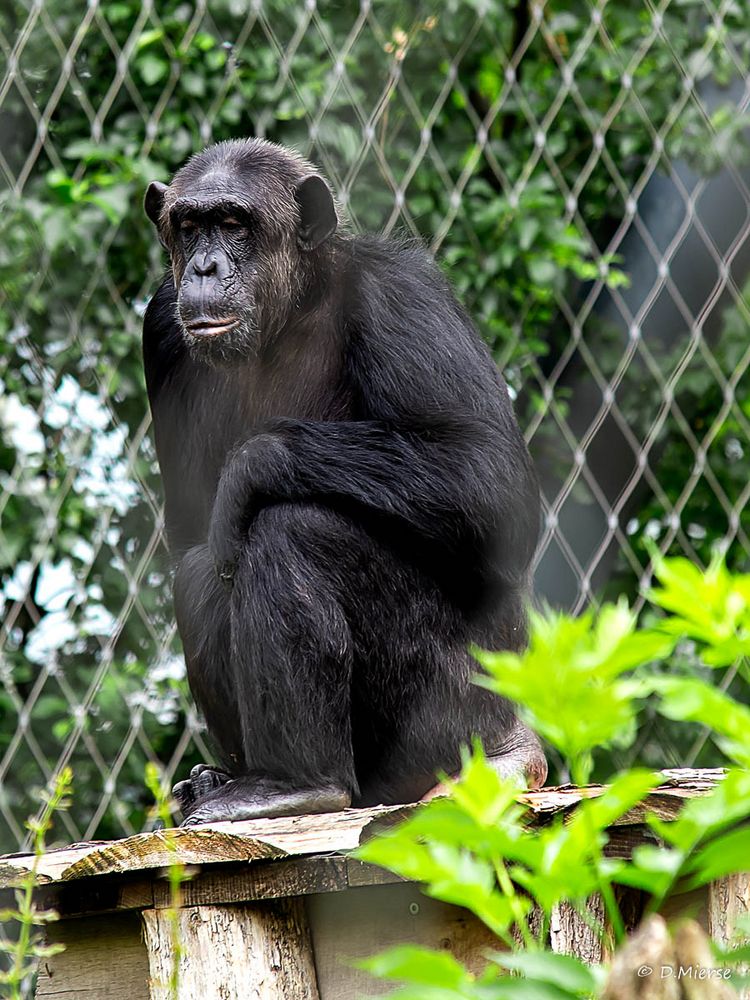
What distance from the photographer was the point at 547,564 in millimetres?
2924

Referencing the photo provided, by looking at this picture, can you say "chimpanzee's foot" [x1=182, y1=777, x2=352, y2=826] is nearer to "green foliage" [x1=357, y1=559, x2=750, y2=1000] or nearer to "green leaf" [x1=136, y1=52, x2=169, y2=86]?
"green foliage" [x1=357, y1=559, x2=750, y2=1000]

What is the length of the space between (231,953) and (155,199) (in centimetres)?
117

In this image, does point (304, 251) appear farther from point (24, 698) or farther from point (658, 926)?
point (658, 926)

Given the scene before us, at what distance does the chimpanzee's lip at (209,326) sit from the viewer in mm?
1828

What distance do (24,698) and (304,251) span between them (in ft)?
4.41

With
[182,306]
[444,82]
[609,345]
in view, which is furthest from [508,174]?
[182,306]

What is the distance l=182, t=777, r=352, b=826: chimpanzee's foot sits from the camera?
1.61m

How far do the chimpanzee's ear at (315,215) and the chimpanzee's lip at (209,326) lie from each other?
201mm

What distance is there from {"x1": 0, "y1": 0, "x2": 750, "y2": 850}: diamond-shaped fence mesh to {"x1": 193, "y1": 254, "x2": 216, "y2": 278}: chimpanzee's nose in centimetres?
83

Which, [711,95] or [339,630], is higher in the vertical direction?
[711,95]


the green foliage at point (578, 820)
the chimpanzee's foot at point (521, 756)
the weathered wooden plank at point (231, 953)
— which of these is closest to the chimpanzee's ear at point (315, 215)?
the chimpanzee's foot at point (521, 756)

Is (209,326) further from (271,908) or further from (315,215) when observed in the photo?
(271,908)

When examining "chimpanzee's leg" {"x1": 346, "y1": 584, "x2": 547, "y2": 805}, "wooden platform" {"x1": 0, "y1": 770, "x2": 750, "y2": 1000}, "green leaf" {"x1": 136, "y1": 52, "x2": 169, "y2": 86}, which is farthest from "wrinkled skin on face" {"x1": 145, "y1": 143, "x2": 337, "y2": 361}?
"green leaf" {"x1": 136, "y1": 52, "x2": 169, "y2": 86}

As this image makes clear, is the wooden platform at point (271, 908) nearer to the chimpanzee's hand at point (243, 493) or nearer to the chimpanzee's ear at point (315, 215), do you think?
the chimpanzee's hand at point (243, 493)
